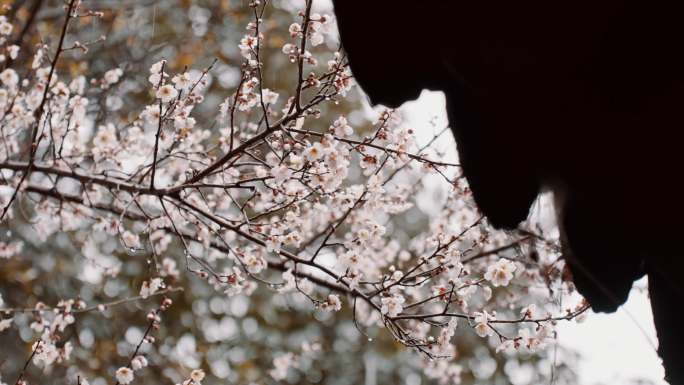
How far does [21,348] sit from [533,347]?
487cm

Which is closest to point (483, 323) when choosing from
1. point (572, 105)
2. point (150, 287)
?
point (150, 287)

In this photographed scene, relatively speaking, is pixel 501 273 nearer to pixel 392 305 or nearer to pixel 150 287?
pixel 392 305

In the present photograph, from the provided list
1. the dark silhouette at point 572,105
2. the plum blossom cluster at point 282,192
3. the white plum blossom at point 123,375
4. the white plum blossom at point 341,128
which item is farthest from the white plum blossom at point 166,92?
the dark silhouette at point 572,105

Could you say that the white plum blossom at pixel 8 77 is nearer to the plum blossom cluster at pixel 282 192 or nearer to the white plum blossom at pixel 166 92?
the plum blossom cluster at pixel 282 192

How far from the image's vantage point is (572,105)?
1221 mm

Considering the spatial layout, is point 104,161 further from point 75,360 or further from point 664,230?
point 664,230

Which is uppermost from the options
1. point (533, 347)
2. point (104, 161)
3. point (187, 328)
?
point (533, 347)

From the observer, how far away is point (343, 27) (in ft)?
4.51

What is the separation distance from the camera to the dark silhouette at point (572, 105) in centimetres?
115

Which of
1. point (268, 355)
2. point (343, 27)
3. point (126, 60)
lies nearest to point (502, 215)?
point (343, 27)

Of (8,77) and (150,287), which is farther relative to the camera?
(8,77)

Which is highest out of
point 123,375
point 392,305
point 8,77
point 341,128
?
point 341,128

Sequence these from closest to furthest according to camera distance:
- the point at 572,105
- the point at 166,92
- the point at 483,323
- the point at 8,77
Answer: the point at 572,105
the point at 166,92
the point at 483,323
the point at 8,77

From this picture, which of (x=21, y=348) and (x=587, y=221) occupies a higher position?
(x=587, y=221)
